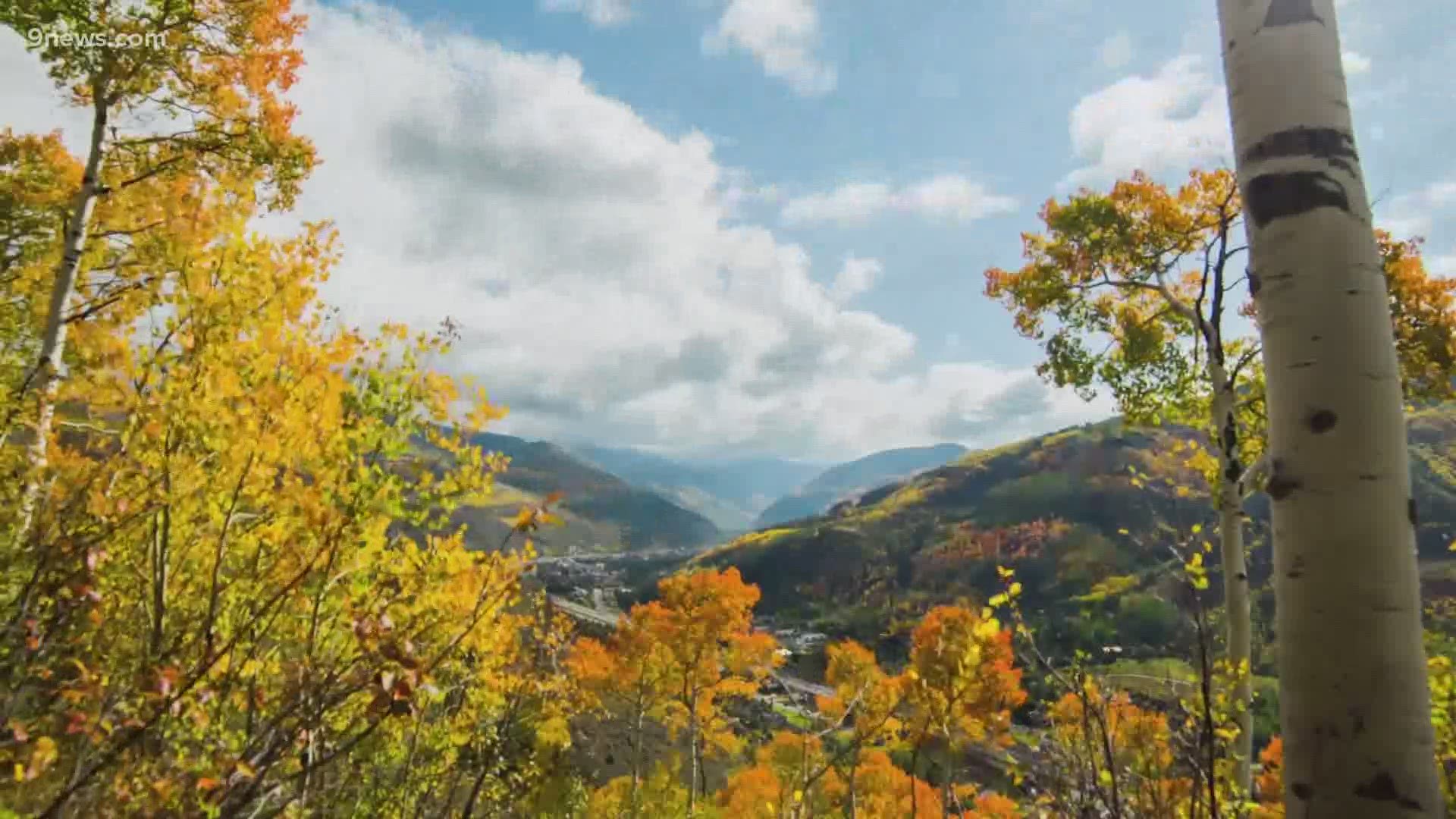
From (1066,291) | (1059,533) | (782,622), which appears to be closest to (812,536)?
(782,622)

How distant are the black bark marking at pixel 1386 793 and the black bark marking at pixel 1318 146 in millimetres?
1621

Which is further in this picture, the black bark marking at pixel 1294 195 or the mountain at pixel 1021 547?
the mountain at pixel 1021 547

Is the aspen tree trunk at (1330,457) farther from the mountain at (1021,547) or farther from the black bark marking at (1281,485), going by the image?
the mountain at (1021,547)

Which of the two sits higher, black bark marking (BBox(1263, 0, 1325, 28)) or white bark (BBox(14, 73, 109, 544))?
white bark (BBox(14, 73, 109, 544))

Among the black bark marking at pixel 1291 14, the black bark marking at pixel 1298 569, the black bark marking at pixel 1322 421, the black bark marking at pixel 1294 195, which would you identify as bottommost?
the black bark marking at pixel 1298 569

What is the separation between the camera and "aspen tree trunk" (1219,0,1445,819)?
1716 millimetres

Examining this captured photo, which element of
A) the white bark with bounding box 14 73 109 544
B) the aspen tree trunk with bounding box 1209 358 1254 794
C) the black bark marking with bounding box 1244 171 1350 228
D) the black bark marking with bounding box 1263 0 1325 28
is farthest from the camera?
the white bark with bounding box 14 73 109 544

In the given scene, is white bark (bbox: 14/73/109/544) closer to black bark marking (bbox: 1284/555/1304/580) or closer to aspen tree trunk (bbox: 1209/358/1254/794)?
black bark marking (bbox: 1284/555/1304/580)

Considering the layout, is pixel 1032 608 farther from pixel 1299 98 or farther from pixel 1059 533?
pixel 1299 98

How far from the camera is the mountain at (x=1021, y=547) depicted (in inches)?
3792

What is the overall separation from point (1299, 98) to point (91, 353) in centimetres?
893

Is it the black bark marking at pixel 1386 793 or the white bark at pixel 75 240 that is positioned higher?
the white bark at pixel 75 240

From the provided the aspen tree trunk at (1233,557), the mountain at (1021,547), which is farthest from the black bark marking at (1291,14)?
the mountain at (1021,547)

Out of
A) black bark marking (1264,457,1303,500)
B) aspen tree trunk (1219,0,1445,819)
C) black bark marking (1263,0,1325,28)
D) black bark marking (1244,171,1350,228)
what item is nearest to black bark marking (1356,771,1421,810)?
aspen tree trunk (1219,0,1445,819)
